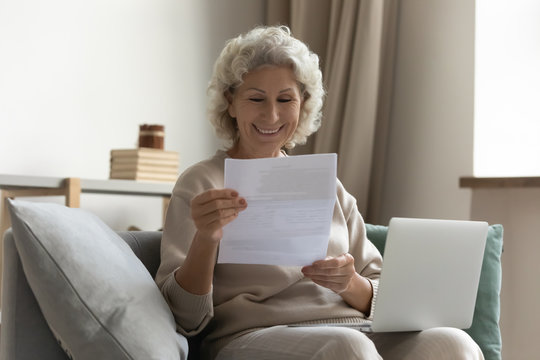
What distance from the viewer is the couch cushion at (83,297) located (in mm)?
1335

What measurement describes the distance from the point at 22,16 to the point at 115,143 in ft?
1.98

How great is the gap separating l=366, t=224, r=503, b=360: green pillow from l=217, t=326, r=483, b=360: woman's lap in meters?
0.46

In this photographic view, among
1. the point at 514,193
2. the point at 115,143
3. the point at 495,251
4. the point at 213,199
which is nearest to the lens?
the point at 213,199

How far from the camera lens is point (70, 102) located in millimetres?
3029

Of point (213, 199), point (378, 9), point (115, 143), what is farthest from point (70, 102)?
point (213, 199)

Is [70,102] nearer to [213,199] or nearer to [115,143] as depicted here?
[115,143]

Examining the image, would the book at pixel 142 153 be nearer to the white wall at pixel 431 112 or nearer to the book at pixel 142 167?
the book at pixel 142 167

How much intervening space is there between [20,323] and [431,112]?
7.14 ft

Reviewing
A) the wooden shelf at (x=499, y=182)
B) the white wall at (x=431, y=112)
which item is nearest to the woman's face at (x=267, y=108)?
the wooden shelf at (x=499, y=182)

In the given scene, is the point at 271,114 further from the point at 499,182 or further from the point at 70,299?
the point at 499,182

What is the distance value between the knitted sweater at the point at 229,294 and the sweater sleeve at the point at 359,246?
79 millimetres

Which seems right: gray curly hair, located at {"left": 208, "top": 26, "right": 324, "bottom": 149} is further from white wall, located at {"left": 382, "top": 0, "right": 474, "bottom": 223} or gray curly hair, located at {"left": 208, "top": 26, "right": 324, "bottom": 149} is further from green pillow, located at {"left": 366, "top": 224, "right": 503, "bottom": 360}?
white wall, located at {"left": 382, "top": 0, "right": 474, "bottom": 223}

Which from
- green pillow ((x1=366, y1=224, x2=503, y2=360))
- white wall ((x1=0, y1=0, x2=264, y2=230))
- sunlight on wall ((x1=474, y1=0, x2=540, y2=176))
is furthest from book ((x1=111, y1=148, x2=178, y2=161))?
green pillow ((x1=366, y1=224, x2=503, y2=360))

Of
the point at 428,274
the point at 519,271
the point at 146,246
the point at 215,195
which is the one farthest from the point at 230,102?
the point at 519,271
